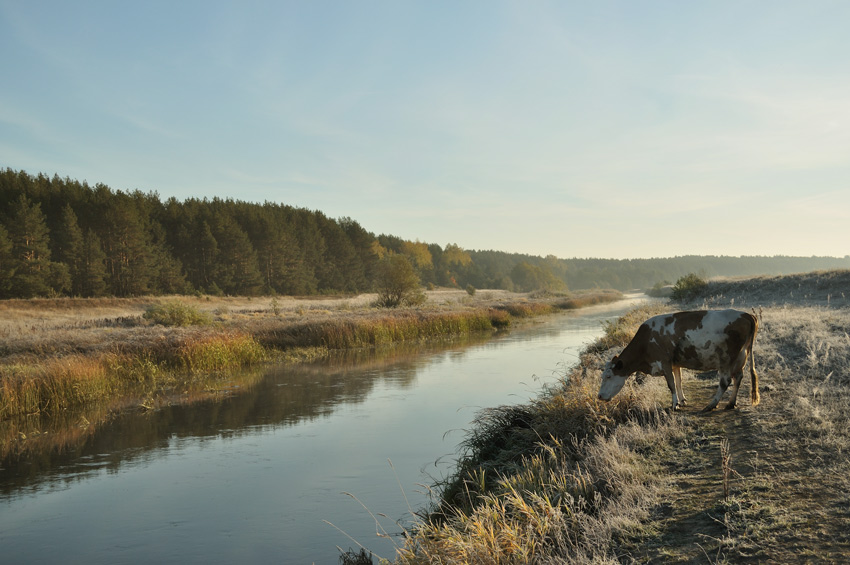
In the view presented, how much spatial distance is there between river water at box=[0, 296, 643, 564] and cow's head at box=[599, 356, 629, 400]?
298 centimetres

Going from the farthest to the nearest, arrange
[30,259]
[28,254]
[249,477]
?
1. [28,254]
2. [30,259]
3. [249,477]

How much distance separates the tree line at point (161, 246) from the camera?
42.9m

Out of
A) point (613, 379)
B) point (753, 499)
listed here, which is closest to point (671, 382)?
point (613, 379)

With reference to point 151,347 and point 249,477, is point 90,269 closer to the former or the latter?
point 151,347

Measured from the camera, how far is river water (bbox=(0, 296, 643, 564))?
6.88 m

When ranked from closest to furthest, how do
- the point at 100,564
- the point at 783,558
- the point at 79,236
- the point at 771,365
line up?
the point at 783,558 < the point at 100,564 < the point at 771,365 < the point at 79,236

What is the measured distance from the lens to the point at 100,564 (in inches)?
253

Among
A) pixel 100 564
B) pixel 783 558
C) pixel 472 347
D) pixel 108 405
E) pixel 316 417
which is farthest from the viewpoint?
pixel 472 347

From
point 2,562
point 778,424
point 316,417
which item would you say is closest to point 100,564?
point 2,562

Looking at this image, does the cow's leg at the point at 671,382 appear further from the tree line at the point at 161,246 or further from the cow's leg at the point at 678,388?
the tree line at the point at 161,246

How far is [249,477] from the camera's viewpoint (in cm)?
918

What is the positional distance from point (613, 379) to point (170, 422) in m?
10.0

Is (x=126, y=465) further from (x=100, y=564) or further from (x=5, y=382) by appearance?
(x=5, y=382)

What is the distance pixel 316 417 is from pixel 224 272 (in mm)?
47883
